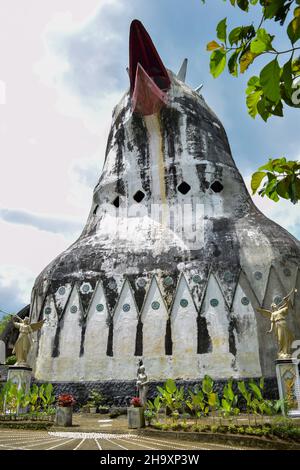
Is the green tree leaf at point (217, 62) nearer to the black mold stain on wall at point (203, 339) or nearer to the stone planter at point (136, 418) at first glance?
the stone planter at point (136, 418)

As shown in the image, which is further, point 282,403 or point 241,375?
point 241,375

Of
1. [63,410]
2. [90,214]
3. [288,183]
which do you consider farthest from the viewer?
[90,214]

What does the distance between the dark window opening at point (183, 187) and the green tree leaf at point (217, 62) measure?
A: 1644cm

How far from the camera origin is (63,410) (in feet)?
32.9

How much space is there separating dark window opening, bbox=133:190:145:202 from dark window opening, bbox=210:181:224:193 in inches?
124

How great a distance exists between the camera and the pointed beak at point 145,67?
20.5 metres

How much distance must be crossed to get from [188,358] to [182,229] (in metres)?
5.32

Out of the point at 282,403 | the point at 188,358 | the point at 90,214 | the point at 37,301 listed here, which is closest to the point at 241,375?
the point at 188,358

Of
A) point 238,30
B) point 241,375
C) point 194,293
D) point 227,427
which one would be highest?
point 194,293

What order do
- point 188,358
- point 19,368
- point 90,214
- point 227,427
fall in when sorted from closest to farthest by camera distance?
1. point 227,427
2. point 19,368
3. point 188,358
4. point 90,214

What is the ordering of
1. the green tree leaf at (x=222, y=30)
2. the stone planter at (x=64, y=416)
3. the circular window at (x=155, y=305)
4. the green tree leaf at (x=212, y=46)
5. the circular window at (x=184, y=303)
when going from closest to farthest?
the green tree leaf at (x=222, y=30) < the green tree leaf at (x=212, y=46) < the stone planter at (x=64, y=416) < the circular window at (x=184, y=303) < the circular window at (x=155, y=305)

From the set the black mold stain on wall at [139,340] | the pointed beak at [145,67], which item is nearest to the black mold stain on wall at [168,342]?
the black mold stain on wall at [139,340]

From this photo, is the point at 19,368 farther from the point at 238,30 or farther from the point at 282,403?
the point at 238,30

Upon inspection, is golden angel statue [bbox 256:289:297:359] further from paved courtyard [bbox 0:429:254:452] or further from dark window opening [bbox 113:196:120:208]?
dark window opening [bbox 113:196:120:208]
